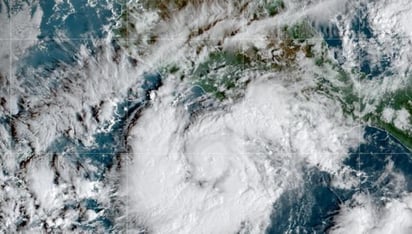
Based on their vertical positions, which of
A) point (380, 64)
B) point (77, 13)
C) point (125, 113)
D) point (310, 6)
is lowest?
point (380, 64)

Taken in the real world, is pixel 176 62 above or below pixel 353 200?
above

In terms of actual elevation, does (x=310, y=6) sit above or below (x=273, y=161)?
above

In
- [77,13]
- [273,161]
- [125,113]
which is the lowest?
[273,161]

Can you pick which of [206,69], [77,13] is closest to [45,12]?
[77,13]

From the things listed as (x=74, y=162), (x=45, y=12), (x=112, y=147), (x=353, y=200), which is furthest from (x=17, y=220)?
(x=353, y=200)

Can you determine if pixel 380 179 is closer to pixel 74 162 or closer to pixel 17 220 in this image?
pixel 74 162

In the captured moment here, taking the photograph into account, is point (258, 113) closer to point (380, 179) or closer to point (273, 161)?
point (273, 161)
